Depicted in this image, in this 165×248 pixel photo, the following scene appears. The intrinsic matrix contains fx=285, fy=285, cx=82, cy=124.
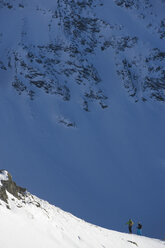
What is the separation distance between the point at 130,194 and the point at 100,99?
12522mm

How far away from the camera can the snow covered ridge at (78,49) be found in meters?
34.0

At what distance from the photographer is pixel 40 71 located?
1366 inches

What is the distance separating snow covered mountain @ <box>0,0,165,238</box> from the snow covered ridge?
0.13 meters

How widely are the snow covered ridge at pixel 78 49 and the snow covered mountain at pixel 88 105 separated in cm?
13

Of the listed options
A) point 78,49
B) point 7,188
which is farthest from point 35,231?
point 78,49

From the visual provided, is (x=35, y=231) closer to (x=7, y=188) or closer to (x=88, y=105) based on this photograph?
(x=7, y=188)

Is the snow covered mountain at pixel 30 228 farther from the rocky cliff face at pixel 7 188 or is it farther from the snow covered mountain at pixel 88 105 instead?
the snow covered mountain at pixel 88 105

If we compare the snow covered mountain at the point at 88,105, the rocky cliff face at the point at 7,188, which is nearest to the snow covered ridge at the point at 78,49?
the snow covered mountain at the point at 88,105

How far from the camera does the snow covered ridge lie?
3400 centimetres

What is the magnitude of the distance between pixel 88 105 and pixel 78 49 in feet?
29.6

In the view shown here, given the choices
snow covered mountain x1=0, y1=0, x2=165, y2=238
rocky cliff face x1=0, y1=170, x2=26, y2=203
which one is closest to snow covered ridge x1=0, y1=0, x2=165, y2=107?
snow covered mountain x1=0, y1=0, x2=165, y2=238

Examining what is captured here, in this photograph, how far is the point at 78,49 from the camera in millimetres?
37562

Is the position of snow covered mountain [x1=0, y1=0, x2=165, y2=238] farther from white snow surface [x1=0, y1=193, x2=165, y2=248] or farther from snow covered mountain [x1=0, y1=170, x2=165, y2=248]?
snow covered mountain [x1=0, y1=170, x2=165, y2=248]

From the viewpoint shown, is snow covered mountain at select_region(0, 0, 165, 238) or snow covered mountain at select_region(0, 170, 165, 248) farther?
snow covered mountain at select_region(0, 0, 165, 238)
